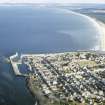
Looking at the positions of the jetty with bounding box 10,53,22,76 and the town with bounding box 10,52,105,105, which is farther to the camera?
the jetty with bounding box 10,53,22,76

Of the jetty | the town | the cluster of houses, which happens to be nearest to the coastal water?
the jetty

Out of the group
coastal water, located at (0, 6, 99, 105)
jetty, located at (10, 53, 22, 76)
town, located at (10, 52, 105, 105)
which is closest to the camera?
town, located at (10, 52, 105, 105)

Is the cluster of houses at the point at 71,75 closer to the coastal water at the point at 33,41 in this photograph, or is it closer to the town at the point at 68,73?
the town at the point at 68,73

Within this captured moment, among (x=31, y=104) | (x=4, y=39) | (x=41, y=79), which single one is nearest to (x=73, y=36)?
(x=4, y=39)

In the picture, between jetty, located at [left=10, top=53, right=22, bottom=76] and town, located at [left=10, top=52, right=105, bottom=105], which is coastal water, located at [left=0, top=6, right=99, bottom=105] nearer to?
jetty, located at [left=10, top=53, right=22, bottom=76]

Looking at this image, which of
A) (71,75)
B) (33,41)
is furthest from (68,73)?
(33,41)

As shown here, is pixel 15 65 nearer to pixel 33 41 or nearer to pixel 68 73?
pixel 68 73

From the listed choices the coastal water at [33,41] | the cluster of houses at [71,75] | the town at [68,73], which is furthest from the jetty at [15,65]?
the cluster of houses at [71,75]

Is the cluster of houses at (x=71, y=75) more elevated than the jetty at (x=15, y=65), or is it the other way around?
the jetty at (x=15, y=65)
